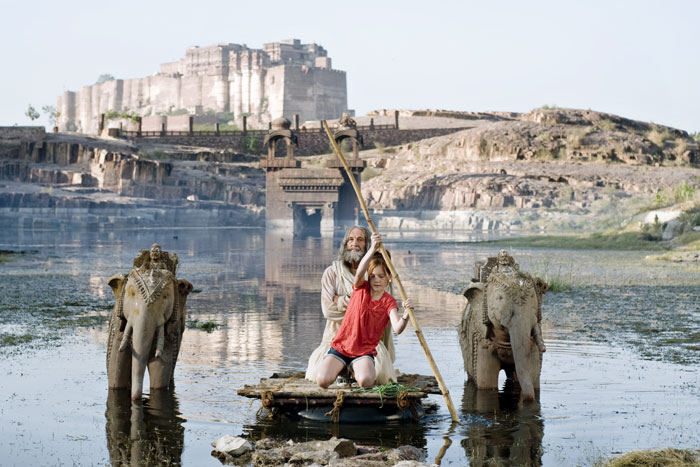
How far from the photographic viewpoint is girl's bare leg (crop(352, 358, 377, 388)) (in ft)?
25.5

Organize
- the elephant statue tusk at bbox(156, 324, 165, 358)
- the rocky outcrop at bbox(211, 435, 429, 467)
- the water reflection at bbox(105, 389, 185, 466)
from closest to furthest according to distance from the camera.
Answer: the rocky outcrop at bbox(211, 435, 429, 467), the water reflection at bbox(105, 389, 185, 466), the elephant statue tusk at bbox(156, 324, 165, 358)

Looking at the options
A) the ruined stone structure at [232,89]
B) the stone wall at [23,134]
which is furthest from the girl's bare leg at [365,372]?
the ruined stone structure at [232,89]

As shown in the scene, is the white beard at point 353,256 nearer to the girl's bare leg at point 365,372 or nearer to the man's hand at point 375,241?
the man's hand at point 375,241

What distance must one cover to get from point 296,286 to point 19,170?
5670 centimetres

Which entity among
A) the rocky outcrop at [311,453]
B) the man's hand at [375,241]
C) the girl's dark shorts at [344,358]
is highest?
the man's hand at [375,241]

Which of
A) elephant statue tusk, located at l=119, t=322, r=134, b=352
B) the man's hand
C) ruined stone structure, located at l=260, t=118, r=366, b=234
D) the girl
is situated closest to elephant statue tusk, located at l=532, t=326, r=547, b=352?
the girl

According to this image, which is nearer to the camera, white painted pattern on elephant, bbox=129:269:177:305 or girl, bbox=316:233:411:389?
girl, bbox=316:233:411:389

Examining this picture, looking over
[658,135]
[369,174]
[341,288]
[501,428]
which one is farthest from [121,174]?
[501,428]

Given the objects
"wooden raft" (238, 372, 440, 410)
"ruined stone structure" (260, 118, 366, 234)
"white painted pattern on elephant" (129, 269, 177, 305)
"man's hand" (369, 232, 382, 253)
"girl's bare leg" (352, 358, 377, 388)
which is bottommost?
"wooden raft" (238, 372, 440, 410)

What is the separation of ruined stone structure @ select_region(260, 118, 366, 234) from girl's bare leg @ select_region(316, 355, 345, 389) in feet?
163

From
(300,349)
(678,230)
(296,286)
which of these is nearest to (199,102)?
(678,230)

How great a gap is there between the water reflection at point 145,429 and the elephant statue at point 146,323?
172mm

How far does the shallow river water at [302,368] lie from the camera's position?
738 cm

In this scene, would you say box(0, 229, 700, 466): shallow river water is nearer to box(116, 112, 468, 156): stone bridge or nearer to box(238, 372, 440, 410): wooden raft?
box(238, 372, 440, 410): wooden raft
